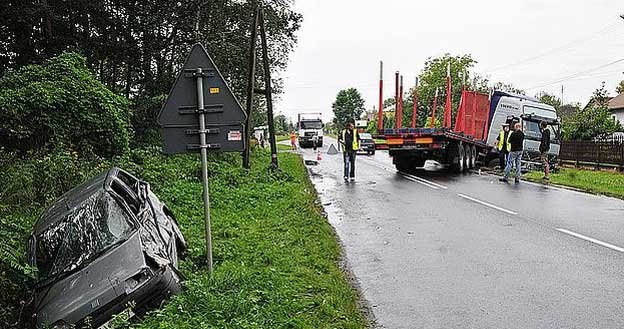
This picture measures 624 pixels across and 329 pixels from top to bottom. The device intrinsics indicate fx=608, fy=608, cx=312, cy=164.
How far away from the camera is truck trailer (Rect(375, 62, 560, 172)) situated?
21.1 meters

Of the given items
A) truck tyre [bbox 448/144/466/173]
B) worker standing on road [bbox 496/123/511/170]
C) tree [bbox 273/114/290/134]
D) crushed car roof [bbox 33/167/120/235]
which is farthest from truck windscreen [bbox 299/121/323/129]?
crushed car roof [bbox 33/167/120/235]

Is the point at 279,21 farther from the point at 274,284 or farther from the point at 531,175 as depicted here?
the point at 274,284

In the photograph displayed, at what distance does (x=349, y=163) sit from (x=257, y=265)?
13175mm

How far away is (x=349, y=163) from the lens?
20391 millimetres

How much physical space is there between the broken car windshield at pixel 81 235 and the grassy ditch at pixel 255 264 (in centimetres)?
64

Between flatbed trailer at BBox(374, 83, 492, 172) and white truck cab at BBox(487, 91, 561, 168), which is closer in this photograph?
flatbed trailer at BBox(374, 83, 492, 172)

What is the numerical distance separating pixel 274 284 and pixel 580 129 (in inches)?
1200

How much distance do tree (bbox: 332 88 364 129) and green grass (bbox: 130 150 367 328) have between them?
110 m

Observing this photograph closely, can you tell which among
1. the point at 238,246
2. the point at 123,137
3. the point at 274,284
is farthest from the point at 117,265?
the point at 123,137

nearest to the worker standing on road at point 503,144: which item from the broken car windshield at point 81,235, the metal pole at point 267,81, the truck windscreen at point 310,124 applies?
the metal pole at point 267,81

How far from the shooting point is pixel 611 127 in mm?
32219

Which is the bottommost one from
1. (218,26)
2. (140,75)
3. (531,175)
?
(531,175)

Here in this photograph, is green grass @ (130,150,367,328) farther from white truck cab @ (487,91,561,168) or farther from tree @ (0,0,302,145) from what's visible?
white truck cab @ (487,91,561,168)

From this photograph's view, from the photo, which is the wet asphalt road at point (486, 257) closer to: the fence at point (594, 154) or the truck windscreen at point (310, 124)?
the fence at point (594, 154)
